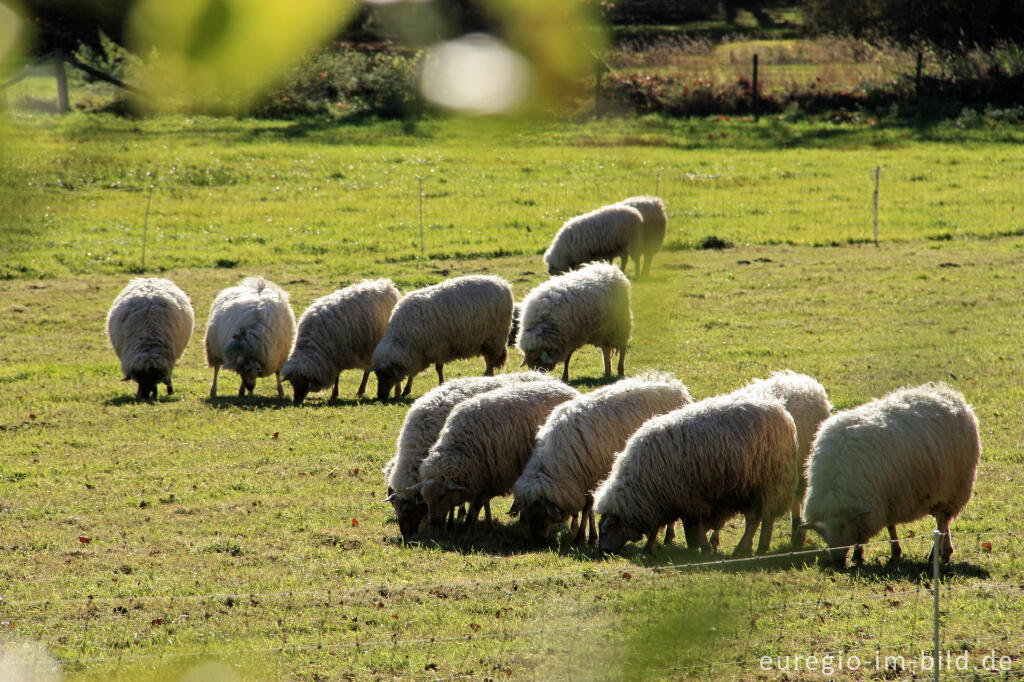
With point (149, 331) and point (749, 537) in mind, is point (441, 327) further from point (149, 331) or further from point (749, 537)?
point (749, 537)

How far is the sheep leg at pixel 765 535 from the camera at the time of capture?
8164mm

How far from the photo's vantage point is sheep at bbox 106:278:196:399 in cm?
1372

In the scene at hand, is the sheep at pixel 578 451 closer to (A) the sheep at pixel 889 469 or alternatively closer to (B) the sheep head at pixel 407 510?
(B) the sheep head at pixel 407 510

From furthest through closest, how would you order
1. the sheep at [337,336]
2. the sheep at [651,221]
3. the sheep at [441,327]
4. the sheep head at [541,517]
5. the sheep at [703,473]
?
the sheep at [651,221]
the sheep at [337,336]
the sheep at [441,327]
the sheep head at [541,517]
the sheep at [703,473]

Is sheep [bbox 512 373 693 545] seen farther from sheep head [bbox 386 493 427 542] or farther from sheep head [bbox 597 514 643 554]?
sheep head [bbox 386 493 427 542]

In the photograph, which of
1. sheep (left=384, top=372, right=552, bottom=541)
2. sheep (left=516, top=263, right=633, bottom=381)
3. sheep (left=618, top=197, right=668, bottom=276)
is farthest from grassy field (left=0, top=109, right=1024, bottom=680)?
sheep (left=618, top=197, right=668, bottom=276)

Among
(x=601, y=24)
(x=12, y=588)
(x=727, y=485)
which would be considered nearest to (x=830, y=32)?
(x=601, y=24)

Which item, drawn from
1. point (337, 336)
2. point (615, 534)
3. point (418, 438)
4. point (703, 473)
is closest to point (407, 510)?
point (418, 438)

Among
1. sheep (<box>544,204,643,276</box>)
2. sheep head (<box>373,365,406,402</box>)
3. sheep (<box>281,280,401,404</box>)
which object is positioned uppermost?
sheep (<box>544,204,643,276</box>)

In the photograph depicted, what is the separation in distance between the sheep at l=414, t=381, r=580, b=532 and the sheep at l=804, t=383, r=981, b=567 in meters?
2.63

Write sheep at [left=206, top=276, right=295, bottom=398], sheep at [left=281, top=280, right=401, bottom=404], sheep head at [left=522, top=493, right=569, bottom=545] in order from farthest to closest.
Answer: sheep at [left=206, top=276, right=295, bottom=398]
sheep at [left=281, top=280, right=401, bottom=404]
sheep head at [left=522, top=493, right=569, bottom=545]

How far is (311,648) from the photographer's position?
6.18 metres

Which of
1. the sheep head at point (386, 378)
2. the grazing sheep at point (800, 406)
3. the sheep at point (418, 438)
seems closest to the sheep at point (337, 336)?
the sheep head at point (386, 378)

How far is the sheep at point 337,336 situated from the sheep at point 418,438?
12.7ft
